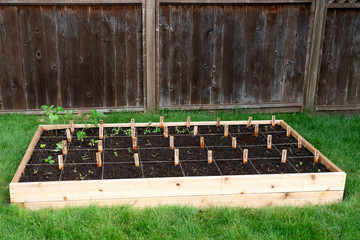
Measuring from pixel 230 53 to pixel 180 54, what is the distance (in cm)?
77

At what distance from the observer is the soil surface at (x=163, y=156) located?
3818 mm

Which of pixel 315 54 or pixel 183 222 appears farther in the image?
pixel 315 54

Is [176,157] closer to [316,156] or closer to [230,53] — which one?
[316,156]

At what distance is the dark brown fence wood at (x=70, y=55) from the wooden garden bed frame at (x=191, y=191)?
7.82ft

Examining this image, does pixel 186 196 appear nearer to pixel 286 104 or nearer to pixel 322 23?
pixel 286 104

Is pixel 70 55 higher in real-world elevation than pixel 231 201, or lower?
higher

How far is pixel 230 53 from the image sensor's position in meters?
6.24

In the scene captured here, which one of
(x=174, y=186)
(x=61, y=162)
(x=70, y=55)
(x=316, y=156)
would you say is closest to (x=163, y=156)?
(x=174, y=186)

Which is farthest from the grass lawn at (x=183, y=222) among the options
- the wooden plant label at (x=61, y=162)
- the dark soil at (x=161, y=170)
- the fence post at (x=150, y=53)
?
the fence post at (x=150, y=53)

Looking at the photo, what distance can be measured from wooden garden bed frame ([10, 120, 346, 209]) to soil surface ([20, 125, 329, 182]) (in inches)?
8.8

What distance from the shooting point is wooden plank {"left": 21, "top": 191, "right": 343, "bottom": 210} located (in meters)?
3.49

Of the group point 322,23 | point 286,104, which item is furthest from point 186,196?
point 322,23

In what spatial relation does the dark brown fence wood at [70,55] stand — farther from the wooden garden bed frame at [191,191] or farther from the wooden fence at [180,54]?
the wooden garden bed frame at [191,191]

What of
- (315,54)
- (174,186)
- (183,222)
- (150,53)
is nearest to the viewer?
(183,222)
